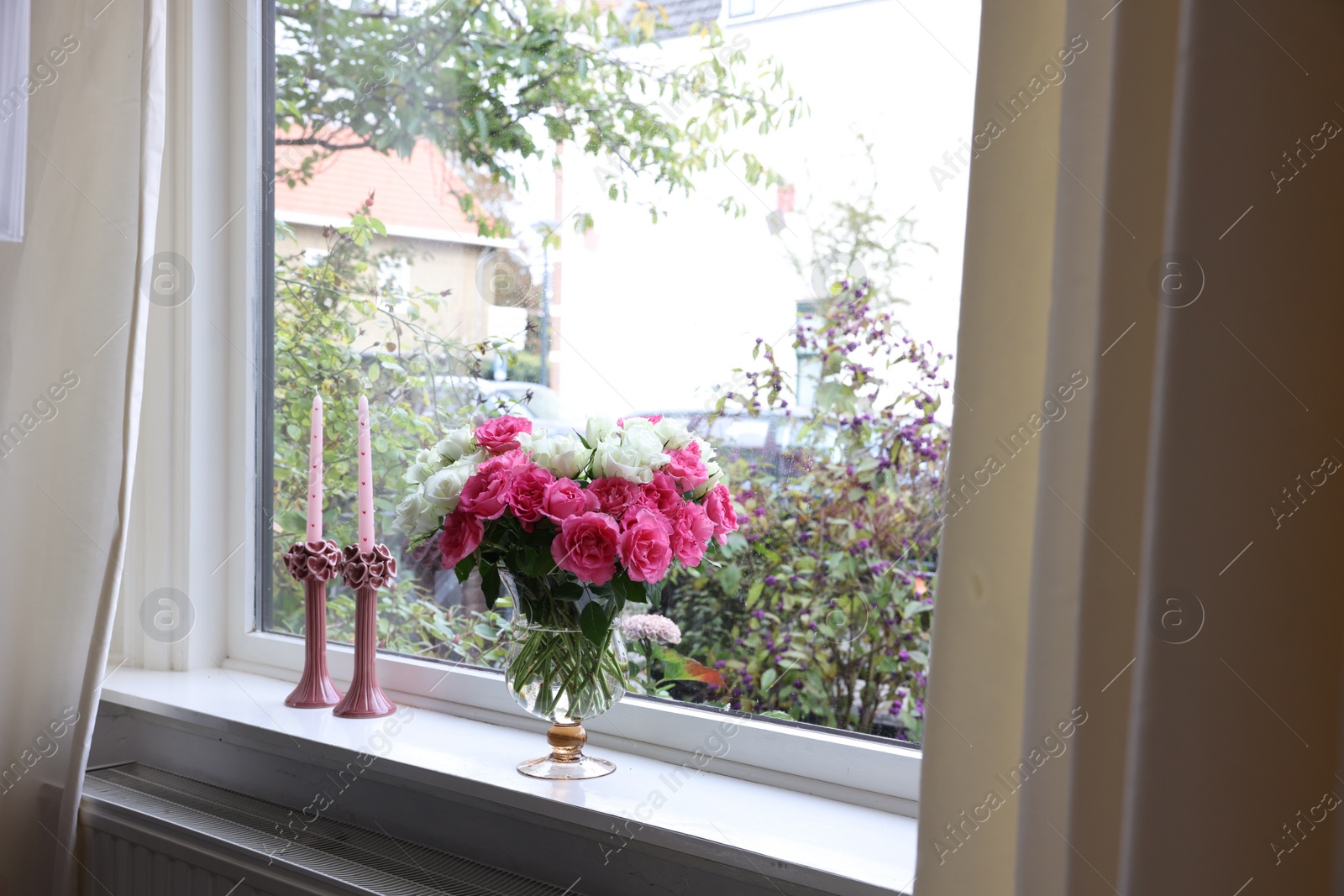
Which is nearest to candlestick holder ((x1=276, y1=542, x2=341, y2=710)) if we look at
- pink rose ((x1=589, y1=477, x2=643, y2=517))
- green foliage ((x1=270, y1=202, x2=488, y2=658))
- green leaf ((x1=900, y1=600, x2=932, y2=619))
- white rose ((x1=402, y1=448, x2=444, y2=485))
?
green foliage ((x1=270, y1=202, x2=488, y2=658))

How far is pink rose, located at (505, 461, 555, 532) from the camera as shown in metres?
1.06

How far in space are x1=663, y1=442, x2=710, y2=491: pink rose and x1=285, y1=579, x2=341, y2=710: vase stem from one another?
65 cm

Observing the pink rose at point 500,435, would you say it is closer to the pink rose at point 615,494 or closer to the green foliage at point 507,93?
the pink rose at point 615,494

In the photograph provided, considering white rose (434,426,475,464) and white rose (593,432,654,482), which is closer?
white rose (593,432,654,482)

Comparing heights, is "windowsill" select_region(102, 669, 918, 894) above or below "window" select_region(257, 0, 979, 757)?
below

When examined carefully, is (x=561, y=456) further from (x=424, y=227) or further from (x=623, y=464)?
(x=424, y=227)

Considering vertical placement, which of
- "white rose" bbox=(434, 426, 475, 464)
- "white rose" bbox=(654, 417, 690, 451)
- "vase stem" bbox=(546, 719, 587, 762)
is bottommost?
"vase stem" bbox=(546, 719, 587, 762)

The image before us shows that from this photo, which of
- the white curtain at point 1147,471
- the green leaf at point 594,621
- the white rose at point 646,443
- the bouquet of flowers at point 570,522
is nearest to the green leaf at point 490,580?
the bouquet of flowers at point 570,522

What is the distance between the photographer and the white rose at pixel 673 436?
111cm

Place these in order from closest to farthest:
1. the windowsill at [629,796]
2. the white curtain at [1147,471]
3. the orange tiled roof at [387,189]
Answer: the white curtain at [1147,471], the windowsill at [629,796], the orange tiled roof at [387,189]

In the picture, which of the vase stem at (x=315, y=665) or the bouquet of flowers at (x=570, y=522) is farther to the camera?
the vase stem at (x=315, y=665)

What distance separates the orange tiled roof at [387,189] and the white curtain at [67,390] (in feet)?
0.85

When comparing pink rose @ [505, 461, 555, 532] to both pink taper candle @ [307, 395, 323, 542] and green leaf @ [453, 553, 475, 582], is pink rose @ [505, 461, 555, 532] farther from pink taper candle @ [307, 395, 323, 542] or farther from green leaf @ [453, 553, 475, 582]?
pink taper candle @ [307, 395, 323, 542]

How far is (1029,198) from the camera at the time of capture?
2.45ft
